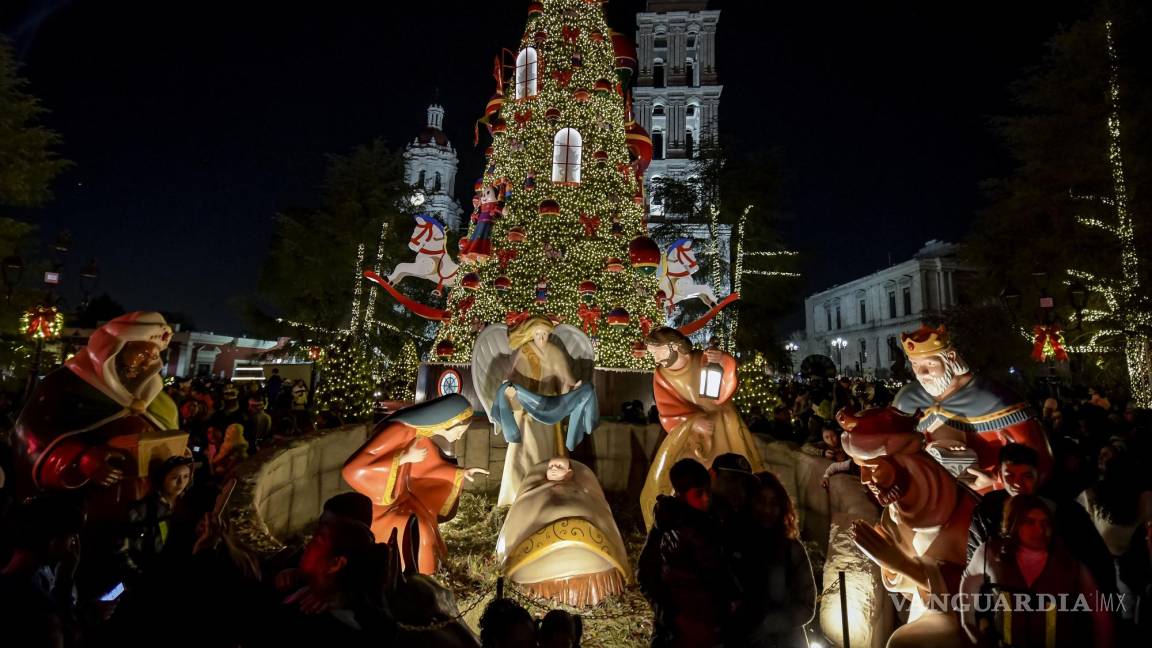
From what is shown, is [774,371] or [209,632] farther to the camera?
[774,371]

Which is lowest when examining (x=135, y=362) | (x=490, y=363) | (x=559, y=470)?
(x=559, y=470)

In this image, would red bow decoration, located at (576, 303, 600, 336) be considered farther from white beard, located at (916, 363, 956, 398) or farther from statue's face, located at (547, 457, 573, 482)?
white beard, located at (916, 363, 956, 398)

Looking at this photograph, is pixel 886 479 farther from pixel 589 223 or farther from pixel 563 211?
pixel 563 211

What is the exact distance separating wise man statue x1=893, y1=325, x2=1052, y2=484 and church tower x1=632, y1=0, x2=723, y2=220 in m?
37.1

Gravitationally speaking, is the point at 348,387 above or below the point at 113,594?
above

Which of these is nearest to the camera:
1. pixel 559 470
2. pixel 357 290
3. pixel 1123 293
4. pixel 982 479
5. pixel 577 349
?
pixel 982 479

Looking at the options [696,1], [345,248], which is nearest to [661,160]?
[696,1]

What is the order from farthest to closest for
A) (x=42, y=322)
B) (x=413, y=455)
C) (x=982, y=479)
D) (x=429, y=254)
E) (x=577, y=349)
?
(x=429, y=254)
(x=42, y=322)
(x=577, y=349)
(x=413, y=455)
(x=982, y=479)

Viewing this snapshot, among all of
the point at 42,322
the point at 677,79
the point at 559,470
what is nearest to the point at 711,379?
the point at 559,470

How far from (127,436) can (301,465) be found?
1.85 metres

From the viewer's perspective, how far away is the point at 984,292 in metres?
16.9

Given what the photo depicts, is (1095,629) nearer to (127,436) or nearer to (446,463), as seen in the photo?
(446,463)

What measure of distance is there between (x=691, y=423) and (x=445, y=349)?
7097 mm

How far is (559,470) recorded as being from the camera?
4.49 metres
